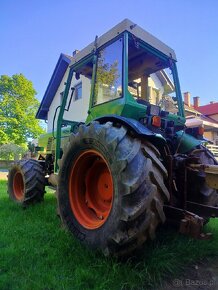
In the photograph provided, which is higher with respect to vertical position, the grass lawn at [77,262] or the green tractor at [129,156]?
the green tractor at [129,156]

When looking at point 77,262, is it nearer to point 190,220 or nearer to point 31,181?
point 190,220

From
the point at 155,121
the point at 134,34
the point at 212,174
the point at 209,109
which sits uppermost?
the point at 209,109

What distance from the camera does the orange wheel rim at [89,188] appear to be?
2934 mm

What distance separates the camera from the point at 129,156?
2260 mm

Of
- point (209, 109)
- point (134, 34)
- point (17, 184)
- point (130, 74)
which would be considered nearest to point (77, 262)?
point (130, 74)

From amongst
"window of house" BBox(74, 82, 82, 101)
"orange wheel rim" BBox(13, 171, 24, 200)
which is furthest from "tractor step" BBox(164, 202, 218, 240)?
"orange wheel rim" BBox(13, 171, 24, 200)

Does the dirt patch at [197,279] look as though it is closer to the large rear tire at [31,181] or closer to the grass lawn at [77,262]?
the grass lawn at [77,262]

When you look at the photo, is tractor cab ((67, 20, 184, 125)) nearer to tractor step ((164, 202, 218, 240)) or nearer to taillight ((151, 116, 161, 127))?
taillight ((151, 116, 161, 127))

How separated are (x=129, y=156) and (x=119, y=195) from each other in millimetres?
335

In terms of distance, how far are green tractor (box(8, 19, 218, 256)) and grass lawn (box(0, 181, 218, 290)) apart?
0.17 metres

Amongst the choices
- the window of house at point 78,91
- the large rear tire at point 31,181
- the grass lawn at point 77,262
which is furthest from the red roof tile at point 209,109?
the grass lawn at point 77,262

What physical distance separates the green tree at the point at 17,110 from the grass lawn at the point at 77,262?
23.0 metres

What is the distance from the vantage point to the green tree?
25.0 m

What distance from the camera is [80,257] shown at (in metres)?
2.58
